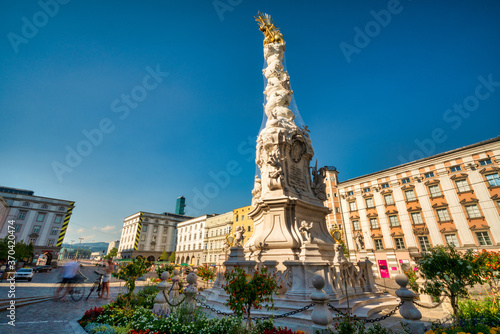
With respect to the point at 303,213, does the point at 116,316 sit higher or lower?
lower

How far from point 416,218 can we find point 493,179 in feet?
29.5

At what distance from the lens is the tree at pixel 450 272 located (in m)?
6.00

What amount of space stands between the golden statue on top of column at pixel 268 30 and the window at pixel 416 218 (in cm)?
2880

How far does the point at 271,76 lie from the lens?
15547mm

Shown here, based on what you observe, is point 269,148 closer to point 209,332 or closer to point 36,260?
point 209,332

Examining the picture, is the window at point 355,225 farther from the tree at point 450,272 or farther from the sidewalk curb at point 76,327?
the sidewalk curb at point 76,327

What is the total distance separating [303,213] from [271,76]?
9919 millimetres

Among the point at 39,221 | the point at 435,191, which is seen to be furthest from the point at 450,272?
the point at 39,221

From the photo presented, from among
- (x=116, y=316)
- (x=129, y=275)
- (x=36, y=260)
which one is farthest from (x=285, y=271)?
(x=36, y=260)

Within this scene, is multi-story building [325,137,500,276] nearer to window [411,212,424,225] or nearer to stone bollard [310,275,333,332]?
window [411,212,424,225]

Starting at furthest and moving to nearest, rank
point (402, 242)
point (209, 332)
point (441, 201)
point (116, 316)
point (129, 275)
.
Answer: point (402, 242), point (441, 201), point (129, 275), point (116, 316), point (209, 332)

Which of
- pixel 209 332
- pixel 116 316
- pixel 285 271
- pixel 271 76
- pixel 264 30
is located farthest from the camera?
pixel 264 30

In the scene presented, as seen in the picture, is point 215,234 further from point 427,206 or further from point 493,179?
point 493,179

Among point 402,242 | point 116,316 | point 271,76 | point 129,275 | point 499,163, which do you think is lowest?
point 116,316
